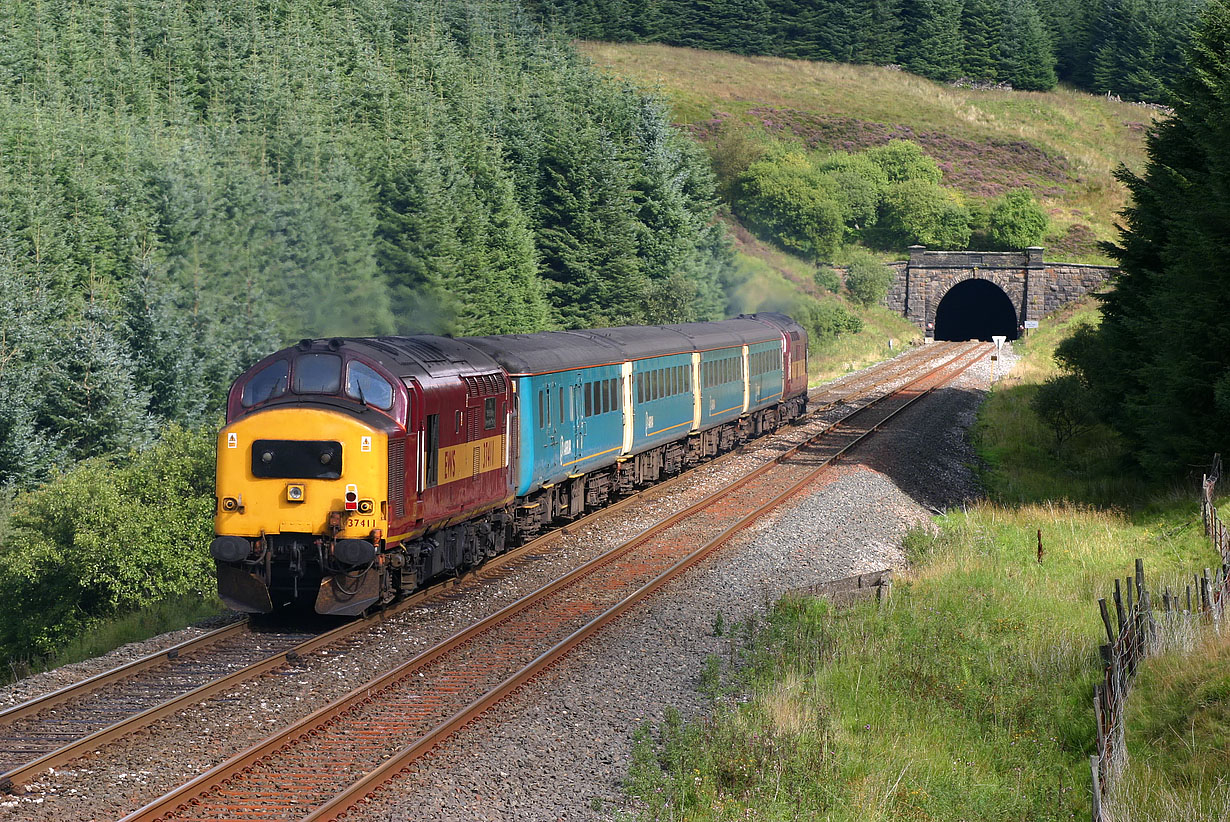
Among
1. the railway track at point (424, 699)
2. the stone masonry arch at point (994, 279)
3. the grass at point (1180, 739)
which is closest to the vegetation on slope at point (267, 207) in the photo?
the stone masonry arch at point (994, 279)

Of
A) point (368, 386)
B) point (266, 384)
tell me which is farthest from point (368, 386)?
point (266, 384)

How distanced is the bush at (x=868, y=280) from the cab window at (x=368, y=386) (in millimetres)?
70123

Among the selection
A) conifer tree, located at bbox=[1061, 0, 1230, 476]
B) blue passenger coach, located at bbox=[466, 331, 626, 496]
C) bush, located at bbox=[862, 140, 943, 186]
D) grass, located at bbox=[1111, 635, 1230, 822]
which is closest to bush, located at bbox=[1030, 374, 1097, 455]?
conifer tree, located at bbox=[1061, 0, 1230, 476]

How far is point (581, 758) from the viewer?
10227 millimetres

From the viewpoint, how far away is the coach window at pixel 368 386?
14219mm

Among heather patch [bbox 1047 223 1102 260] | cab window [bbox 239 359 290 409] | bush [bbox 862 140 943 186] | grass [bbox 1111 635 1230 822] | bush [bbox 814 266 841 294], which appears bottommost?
grass [bbox 1111 635 1230 822]

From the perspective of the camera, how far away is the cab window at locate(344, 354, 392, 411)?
46.6 feet

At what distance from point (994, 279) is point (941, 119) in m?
35.8

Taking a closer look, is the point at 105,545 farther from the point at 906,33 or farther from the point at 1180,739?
the point at 906,33

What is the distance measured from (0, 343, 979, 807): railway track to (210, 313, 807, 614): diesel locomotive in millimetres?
459

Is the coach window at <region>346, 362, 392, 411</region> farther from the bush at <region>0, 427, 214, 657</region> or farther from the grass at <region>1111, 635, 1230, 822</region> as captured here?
the bush at <region>0, 427, 214, 657</region>

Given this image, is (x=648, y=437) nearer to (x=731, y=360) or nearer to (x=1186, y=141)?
(x=731, y=360)

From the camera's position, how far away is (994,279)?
3302 inches

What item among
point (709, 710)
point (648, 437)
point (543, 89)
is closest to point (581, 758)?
point (709, 710)
